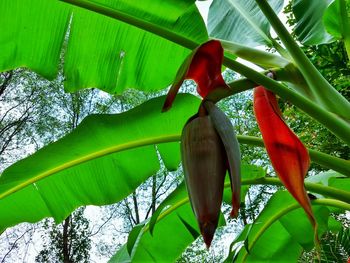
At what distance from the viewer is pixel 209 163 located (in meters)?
0.38

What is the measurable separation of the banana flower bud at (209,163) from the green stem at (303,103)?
156 millimetres

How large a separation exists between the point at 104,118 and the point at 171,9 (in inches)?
9.2

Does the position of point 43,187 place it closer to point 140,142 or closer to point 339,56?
point 140,142

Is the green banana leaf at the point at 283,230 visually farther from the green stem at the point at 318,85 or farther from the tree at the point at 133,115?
the green stem at the point at 318,85

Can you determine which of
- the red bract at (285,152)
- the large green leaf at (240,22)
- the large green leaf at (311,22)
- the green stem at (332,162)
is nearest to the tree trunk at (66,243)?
the large green leaf at (240,22)

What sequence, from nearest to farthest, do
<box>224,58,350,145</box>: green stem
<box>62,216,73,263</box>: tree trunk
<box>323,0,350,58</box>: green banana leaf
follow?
<box>224,58,350,145</box>: green stem → <box>323,0,350,58</box>: green banana leaf → <box>62,216,73,263</box>: tree trunk

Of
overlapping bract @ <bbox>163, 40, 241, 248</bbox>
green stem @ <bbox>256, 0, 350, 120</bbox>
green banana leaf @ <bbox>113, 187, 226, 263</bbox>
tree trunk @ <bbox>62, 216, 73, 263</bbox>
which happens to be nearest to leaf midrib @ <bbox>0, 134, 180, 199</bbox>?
green banana leaf @ <bbox>113, 187, 226, 263</bbox>

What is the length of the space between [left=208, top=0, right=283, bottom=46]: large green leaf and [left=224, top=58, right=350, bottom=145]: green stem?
12.8 inches

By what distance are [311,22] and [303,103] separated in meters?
0.41

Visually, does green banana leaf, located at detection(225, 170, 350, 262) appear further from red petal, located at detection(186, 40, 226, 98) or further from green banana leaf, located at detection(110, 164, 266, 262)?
red petal, located at detection(186, 40, 226, 98)

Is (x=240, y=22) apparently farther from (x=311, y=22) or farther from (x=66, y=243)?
(x=66, y=243)

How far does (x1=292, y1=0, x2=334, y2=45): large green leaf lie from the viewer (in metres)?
0.92

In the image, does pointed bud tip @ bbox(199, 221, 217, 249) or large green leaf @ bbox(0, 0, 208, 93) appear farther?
large green leaf @ bbox(0, 0, 208, 93)

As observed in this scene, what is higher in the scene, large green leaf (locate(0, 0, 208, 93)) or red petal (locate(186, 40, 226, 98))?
large green leaf (locate(0, 0, 208, 93))
